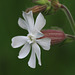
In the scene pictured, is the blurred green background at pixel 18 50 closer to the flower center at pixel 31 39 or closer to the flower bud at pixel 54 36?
the flower bud at pixel 54 36

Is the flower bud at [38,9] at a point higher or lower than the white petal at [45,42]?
higher

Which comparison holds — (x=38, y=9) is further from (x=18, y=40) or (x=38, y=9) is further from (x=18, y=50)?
(x=18, y=50)

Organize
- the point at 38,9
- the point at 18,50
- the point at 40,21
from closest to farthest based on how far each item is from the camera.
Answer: the point at 40,21
the point at 38,9
the point at 18,50

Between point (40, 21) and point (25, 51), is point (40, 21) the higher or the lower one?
the higher one

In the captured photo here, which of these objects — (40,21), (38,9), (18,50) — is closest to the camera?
(40,21)

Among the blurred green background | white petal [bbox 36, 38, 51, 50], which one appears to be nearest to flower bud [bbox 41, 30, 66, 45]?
white petal [bbox 36, 38, 51, 50]

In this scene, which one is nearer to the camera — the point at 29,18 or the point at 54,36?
the point at 29,18

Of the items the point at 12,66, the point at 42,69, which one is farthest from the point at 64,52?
the point at 12,66

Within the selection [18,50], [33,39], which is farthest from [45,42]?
[18,50]

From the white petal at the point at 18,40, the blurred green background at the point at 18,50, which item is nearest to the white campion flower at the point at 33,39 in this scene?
the white petal at the point at 18,40
